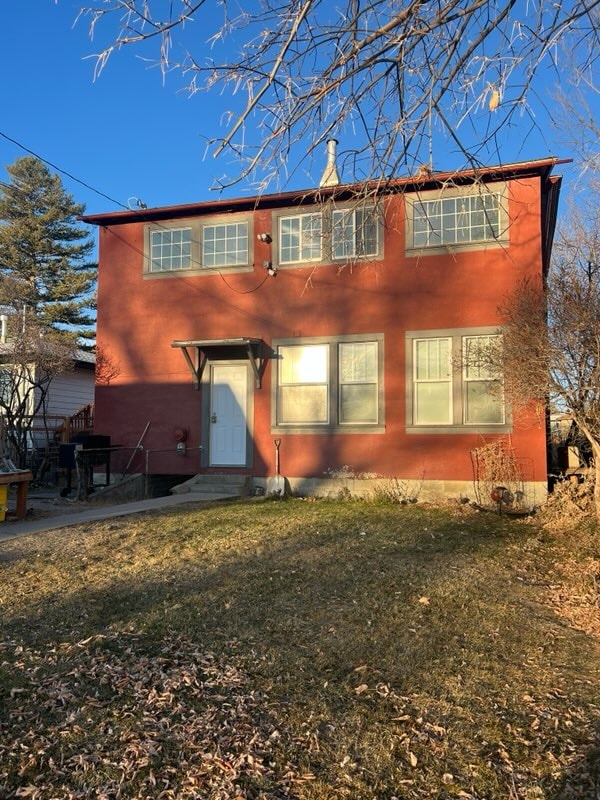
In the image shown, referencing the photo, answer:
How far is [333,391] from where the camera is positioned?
11.5m

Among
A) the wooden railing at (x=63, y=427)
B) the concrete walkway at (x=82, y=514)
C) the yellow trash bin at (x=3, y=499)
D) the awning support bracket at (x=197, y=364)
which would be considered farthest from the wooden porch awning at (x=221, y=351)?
the wooden railing at (x=63, y=427)

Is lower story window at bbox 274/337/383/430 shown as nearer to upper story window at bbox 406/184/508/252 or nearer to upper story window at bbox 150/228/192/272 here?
upper story window at bbox 406/184/508/252

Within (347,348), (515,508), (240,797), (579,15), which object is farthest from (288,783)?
(347,348)

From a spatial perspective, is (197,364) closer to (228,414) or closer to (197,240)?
(228,414)

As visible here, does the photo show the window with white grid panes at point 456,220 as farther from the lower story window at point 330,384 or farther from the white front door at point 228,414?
the white front door at point 228,414

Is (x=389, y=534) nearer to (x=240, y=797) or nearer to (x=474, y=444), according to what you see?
(x=474, y=444)

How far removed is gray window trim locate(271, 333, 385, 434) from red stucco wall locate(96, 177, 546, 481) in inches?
4.4

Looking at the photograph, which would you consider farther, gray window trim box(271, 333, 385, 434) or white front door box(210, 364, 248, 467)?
white front door box(210, 364, 248, 467)

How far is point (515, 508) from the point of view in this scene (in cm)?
1009

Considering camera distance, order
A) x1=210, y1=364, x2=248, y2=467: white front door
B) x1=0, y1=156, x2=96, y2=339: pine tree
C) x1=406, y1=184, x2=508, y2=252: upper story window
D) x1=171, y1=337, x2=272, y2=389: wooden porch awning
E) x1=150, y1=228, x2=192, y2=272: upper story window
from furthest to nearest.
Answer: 1. x1=0, y1=156, x2=96, y2=339: pine tree
2. x1=150, y1=228, x2=192, y2=272: upper story window
3. x1=210, y1=364, x2=248, y2=467: white front door
4. x1=171, y1=337, x2=272, y2=389: wooden porch awning
5. x1=406, y1=184, x2=508, y2=252: upper story window

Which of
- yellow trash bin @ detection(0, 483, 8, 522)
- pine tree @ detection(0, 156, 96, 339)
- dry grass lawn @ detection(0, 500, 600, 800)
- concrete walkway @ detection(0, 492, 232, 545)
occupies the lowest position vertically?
dry grass lawn @ detection(0, 500, 600, 800)

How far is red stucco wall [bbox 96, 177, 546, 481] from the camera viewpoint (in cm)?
1066

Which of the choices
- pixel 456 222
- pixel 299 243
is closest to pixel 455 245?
pixel 456 222

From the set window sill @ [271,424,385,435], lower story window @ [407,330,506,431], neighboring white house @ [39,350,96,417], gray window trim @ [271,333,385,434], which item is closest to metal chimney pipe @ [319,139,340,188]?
lower story window @ [407,330,506,431]
